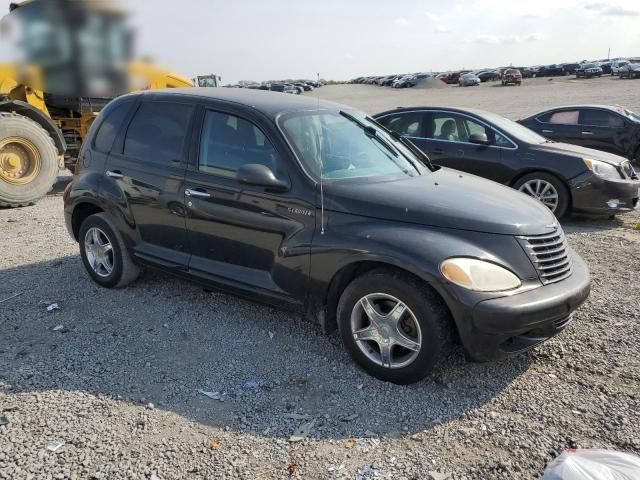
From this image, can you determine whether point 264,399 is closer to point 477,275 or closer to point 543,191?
point 477,275

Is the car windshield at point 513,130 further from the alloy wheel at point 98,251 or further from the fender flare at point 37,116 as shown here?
the fender flare at point 37,116

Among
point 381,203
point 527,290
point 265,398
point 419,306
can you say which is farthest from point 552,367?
point 265,398

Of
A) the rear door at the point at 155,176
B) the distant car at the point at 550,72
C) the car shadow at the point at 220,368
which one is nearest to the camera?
the car shadow at the point at 220,368

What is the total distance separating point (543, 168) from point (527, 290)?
4.89 metres

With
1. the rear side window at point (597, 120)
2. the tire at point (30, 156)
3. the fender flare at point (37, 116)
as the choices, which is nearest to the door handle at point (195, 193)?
the tire at point (30, 156)

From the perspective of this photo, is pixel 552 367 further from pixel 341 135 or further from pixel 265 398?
pixel 341 135

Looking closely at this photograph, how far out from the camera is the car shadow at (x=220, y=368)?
3293 millimetres

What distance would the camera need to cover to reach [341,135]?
4.35m

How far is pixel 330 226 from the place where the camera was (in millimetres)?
3658

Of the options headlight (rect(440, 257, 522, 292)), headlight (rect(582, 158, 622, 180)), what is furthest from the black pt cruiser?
headlight (rect(582, 158, 622, 180))

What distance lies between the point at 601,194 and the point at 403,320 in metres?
5.23

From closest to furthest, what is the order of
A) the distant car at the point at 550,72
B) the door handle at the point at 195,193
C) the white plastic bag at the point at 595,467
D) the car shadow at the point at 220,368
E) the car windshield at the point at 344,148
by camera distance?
the white plastic bag at the point at 595,467
the car shadow at the point at 220,368
the car windshield at the point at 344,148
the door handle at the point at 195,193
the distant car at the point at 550,72

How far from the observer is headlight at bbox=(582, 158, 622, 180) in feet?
24.4

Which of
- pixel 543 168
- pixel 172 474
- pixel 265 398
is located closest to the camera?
pixel 172 474
